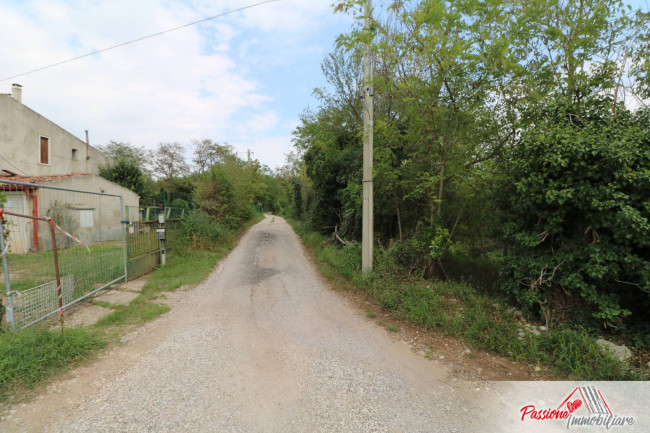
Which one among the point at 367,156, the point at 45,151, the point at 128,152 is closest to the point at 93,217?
the point at 367,156

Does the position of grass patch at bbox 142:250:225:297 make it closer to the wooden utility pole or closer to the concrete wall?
the wooden utility pole

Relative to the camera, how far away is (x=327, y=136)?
36.6 feet

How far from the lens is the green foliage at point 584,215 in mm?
3326

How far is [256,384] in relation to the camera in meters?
2.96

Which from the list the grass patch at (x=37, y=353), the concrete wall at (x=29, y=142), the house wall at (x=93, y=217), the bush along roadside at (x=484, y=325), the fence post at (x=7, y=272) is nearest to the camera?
the grass patch at (x=37, y=353)

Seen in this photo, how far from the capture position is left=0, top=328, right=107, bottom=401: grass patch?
110 inches

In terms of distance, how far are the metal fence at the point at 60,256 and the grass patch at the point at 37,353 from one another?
1.52 feet

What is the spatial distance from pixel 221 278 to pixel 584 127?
7.86m

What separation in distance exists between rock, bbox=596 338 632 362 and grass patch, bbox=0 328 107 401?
614 centimetres

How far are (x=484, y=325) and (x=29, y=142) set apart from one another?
836 inches

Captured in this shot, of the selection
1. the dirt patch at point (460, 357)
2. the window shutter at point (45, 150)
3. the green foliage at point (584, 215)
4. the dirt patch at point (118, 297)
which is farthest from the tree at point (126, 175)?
the green foliage at point (584, 215)

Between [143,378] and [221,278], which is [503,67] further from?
[221,278]

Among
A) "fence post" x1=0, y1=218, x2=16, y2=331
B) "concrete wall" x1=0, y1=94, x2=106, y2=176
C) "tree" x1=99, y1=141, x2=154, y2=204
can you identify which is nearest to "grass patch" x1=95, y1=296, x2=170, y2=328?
"fence post" x1=0, y1=218, x2=16, y2=331

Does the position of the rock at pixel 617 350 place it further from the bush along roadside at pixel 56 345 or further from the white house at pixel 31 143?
the white house at pixel 31 143
